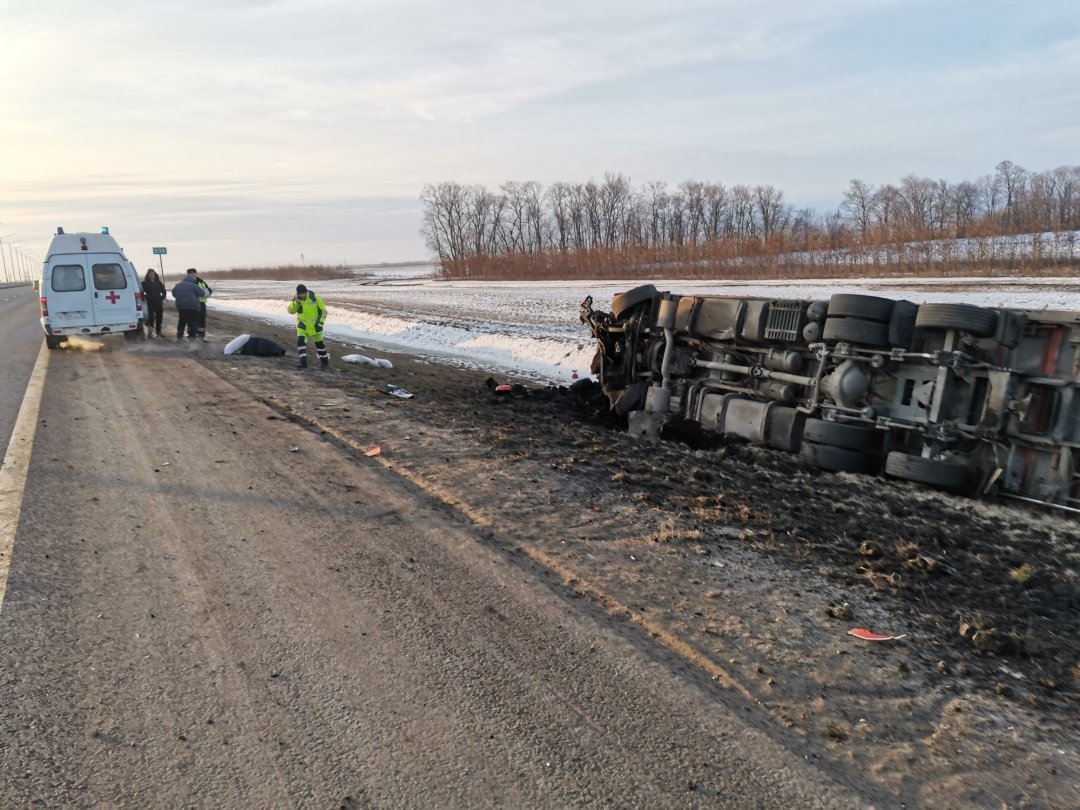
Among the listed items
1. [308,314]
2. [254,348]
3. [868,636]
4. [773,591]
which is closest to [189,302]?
[254,348]

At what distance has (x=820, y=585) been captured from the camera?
4.27m

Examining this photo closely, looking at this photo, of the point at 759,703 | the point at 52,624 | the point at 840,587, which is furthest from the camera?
the point at 840,587

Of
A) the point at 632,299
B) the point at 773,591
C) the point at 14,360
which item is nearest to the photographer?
the point at 773,591

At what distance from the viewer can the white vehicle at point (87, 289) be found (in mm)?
15266

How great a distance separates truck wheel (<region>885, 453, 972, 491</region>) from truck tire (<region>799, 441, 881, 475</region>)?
13.5 inches

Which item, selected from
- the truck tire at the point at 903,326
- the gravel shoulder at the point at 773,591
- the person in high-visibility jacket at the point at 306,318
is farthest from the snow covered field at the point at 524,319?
the gravel shoulder at the point at 773,591

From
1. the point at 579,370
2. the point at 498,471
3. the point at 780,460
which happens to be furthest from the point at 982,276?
the point at 498,471

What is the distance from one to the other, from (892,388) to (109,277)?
15.6 meters

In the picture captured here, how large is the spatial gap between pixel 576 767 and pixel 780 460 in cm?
517

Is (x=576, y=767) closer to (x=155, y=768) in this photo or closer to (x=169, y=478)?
(x=155, y=768)

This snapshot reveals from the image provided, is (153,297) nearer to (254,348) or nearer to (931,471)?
(254,348)

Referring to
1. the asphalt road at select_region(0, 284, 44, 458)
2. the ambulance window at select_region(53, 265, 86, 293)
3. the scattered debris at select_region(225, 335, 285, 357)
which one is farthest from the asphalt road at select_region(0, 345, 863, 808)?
the ambulance window at select_region(53, 265, 86, 293)

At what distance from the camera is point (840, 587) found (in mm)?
4250

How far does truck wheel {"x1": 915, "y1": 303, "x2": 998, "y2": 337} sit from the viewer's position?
6.19 m
